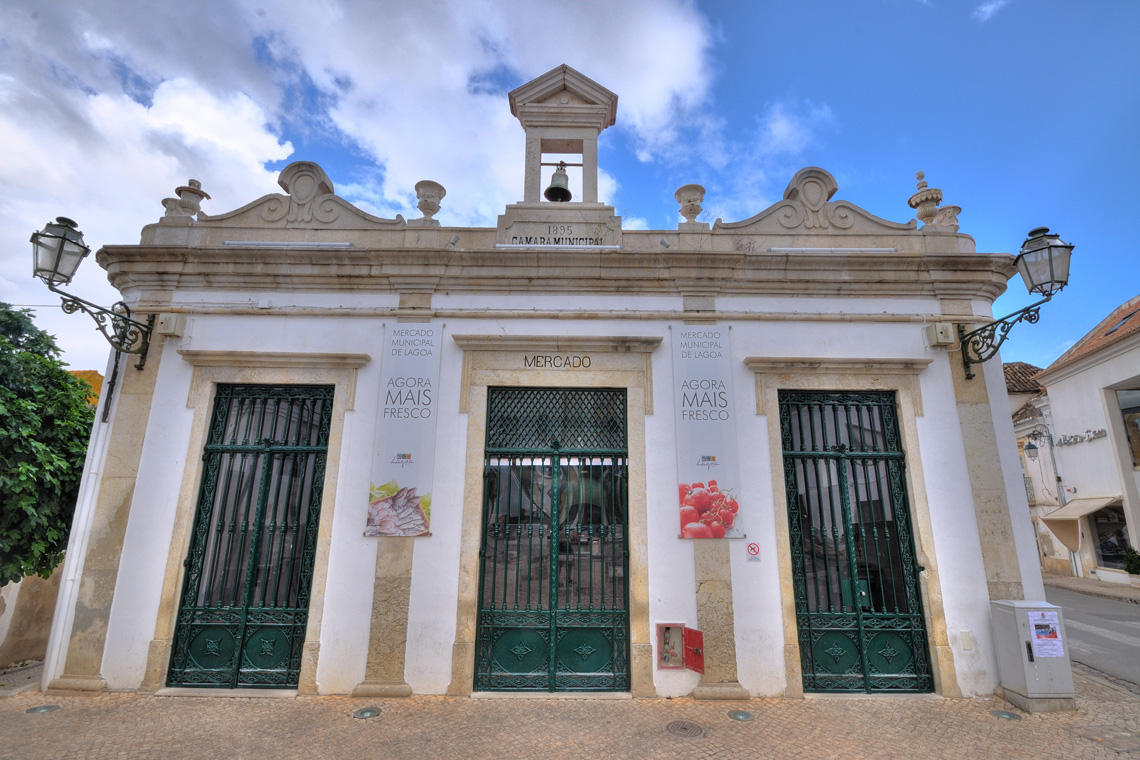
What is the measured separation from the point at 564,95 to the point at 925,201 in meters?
4.85

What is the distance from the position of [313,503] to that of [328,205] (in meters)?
3.67

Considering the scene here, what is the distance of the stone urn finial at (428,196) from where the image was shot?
21.9 ft

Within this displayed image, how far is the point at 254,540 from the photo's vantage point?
18.7 feet

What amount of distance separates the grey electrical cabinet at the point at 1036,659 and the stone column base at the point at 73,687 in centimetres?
898

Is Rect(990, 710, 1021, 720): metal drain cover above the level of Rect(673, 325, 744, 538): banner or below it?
below

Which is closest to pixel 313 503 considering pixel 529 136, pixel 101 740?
pixel 101 740

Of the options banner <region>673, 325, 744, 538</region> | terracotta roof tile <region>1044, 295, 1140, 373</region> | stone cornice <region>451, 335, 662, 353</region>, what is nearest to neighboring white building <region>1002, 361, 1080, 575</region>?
terracotta roof tile <region>1044, 295, 1140, 373</region>

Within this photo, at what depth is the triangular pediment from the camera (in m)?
6.95

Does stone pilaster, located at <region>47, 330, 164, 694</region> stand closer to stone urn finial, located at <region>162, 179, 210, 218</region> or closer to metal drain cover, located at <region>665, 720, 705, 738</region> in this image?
stone urn finial, located at <region>162, 179, 210, 218</region>

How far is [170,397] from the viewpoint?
5.98 m

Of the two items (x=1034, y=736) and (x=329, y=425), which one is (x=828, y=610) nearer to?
(x=1034, y=736)

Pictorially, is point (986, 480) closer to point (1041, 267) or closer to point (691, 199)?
point (1041, 267)

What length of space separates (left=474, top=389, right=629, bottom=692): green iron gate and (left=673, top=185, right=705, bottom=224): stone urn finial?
2513 millimetres

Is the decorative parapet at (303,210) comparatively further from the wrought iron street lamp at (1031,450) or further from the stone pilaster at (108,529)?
the wrought iron street lamp at (1031,450)
